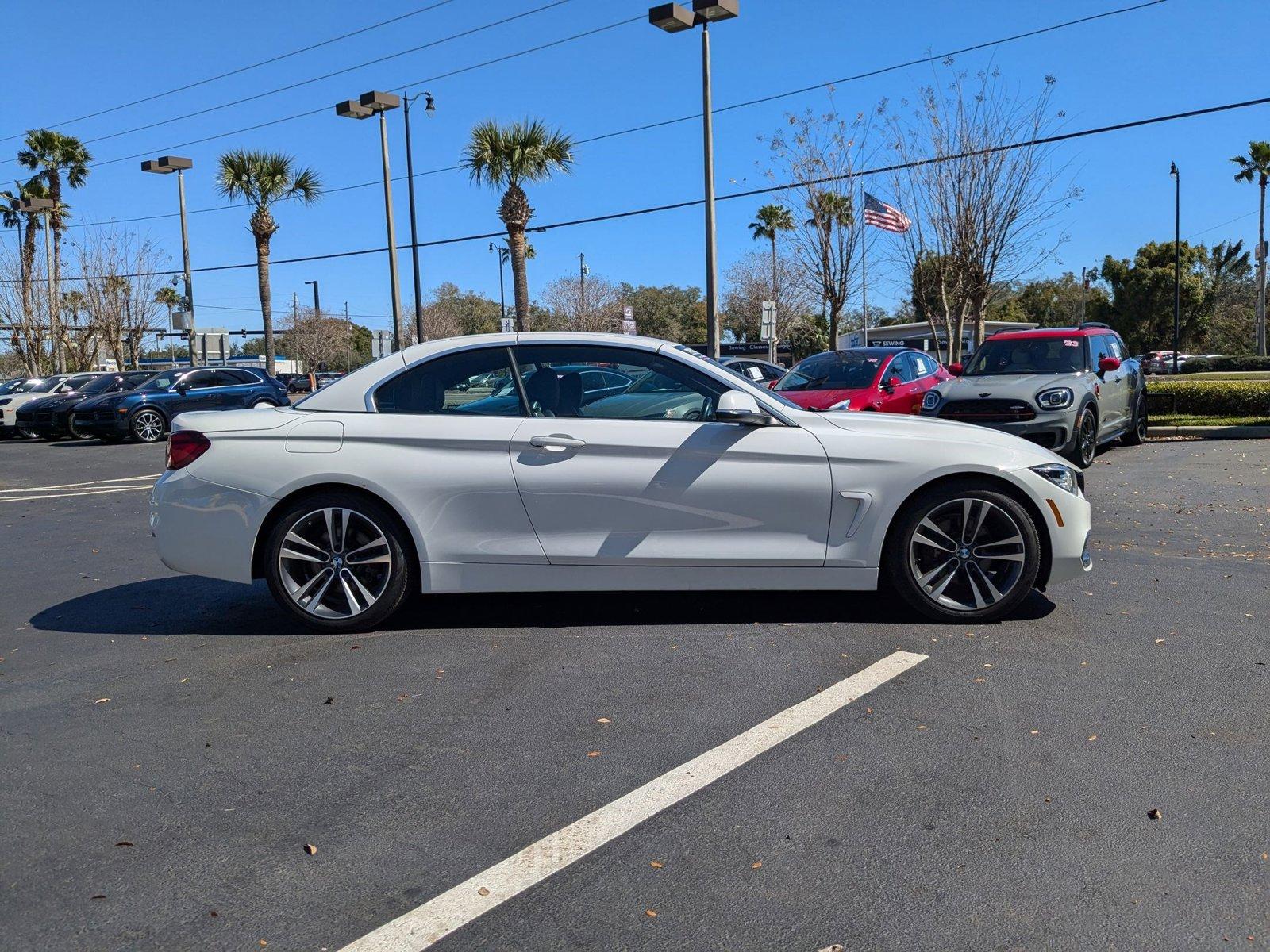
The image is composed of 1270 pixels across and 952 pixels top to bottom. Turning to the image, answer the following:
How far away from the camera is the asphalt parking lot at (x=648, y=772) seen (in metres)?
2.80

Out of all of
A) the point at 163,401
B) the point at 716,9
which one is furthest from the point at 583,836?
the point at 163,401

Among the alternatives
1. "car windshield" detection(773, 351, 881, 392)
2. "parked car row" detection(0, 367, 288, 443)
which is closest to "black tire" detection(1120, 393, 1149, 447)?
"car windshield" detection(773, 351, 881, 392)

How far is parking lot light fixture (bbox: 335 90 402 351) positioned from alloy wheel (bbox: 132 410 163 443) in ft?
18.1

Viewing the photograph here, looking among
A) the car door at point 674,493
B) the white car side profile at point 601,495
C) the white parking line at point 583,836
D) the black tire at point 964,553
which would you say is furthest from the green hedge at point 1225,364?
the white parking line at point 583,836

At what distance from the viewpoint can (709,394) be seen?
5602 mm

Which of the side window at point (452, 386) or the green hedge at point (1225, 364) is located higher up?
the side window at point (452, 386)

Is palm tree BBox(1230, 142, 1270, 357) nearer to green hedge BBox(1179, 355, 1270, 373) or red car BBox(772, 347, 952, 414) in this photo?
green hedge BBox(1179, 355, 1270, 373)

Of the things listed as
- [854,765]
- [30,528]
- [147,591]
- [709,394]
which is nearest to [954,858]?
[854,765]

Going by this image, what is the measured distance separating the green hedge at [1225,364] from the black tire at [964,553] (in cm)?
4991

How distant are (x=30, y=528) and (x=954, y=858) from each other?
9.58m

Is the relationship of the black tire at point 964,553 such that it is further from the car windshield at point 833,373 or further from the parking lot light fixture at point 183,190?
A: the parking lot light fixture at point 183,190

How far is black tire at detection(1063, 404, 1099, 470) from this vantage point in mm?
12047

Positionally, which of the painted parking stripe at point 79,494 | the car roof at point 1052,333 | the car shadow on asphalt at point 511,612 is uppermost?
the car roof at point 1052,333

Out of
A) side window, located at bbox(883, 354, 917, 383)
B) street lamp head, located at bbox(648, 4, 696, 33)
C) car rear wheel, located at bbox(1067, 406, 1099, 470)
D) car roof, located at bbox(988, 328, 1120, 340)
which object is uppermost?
street lamp head, located at bbox(648, 4, 696, 33)
